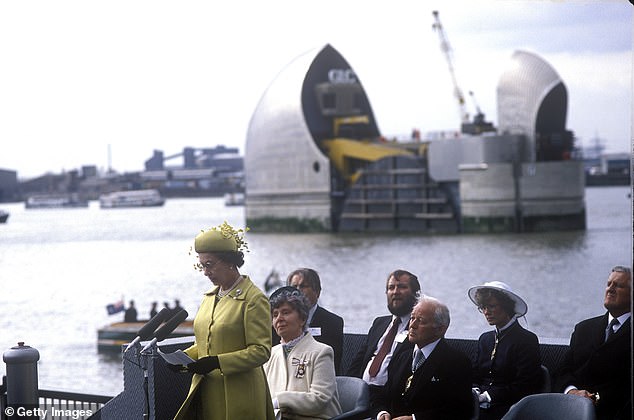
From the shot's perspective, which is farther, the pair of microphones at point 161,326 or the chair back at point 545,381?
the chair back at point 545,381

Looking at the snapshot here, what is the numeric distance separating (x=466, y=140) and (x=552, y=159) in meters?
5.39

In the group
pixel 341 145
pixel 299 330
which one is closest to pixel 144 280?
pixel 341 145

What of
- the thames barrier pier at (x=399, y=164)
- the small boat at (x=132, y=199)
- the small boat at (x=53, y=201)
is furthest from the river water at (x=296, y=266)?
the small boat at (x=132, y=199)

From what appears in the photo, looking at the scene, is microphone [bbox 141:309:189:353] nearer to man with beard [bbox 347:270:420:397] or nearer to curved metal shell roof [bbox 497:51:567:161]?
man with beard [bbox 347:270:420:397]

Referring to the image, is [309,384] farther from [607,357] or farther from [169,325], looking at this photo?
[607,357]

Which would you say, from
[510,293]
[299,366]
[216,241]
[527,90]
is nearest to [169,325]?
[216,241]

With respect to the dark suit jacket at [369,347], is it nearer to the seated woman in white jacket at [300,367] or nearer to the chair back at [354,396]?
the chair back at [354,396]

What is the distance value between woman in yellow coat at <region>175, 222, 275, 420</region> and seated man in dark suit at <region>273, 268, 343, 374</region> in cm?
83

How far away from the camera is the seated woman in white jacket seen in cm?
379

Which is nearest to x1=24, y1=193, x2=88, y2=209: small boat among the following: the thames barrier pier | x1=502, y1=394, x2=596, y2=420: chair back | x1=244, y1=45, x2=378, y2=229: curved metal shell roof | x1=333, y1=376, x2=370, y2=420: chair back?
x1=244, y1=45, x2=378, y2=229: curved metal shell roof

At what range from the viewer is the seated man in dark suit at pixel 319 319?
4.54 meters

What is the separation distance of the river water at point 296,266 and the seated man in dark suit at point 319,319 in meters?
12.2

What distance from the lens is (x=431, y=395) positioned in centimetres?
372

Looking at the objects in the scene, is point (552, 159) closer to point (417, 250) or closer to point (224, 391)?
point (417, 250)
